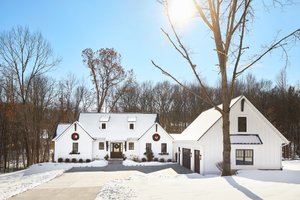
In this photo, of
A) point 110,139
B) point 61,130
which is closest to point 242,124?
point 110,139

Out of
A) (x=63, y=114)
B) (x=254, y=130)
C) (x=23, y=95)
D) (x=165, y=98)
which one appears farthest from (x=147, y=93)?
(x=254, y=130)

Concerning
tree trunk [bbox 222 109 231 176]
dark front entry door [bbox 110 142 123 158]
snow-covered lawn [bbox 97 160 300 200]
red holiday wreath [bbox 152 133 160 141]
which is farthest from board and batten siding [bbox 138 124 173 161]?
snow-covered lawn [bbox 97 160 300 200]

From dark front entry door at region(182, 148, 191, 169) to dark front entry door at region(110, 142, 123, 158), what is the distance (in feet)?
30.4

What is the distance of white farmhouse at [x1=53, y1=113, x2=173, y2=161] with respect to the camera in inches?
1299

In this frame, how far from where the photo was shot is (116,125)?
120 feet

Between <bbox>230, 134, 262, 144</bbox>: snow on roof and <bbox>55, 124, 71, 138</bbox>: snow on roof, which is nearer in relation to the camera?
<bbox>230, 134, 262, 144</bbox>: snow on roof

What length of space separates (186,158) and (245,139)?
7.29m

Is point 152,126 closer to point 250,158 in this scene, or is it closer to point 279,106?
point 250,158

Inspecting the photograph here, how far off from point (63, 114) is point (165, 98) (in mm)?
18738

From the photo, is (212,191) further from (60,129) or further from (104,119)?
(60,129)

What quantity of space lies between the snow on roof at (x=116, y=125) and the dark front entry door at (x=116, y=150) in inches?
34.4

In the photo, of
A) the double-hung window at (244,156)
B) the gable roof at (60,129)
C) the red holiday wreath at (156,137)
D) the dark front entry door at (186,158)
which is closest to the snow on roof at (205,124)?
the dark front entry door at (186,158)

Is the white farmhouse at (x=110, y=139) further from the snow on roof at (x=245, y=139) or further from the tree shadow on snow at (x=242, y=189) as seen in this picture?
the tree shadow on snow at (x=242, y=189)

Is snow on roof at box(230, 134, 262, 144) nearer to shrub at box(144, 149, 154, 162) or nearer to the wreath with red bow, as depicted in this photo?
shrub at box(144, 149, 154, 162)
